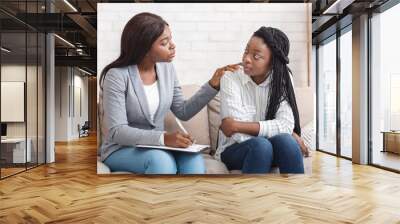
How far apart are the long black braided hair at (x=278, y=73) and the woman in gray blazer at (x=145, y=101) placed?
64cm

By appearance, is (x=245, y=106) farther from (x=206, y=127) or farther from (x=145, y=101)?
(x=145, y=101)

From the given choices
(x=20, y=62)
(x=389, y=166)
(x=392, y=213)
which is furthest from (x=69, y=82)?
(x=392, y=213)

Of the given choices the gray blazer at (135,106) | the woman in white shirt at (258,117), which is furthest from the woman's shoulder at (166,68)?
the woman in white shirt at (258,117)

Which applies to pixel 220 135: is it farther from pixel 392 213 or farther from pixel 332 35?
pixel 332 35

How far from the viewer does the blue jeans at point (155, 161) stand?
6094 mm

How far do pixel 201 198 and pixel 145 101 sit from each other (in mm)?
1835

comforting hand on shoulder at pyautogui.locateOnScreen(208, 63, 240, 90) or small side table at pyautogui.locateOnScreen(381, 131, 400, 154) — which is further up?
comforting hand on shoulder at pyautogui.locateOnScreen(208, 63, 240, 90)

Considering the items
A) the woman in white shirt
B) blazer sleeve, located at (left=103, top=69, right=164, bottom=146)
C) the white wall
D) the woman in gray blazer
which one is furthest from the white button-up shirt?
the white wall

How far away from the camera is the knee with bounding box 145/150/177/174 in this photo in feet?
20.0

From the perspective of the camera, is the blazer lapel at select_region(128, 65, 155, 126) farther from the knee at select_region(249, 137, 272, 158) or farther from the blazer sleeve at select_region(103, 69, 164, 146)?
the knee at select_region(249, 137, 272, 158)

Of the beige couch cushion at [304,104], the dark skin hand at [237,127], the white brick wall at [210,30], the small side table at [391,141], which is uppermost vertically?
the white brick wall at [210,30]

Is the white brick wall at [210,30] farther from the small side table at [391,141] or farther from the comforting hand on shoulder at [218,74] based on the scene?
the small side table at [391,141]

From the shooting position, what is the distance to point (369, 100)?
26.4 feet

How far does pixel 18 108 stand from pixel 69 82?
9.90 metres
